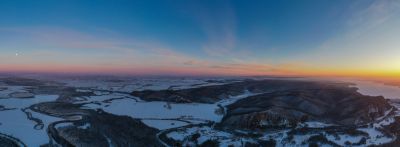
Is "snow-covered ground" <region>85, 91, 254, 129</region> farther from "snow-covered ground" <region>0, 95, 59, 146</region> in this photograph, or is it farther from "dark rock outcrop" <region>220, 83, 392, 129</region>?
"snow-covered ground" <region>0, 95, 59, 146</region>

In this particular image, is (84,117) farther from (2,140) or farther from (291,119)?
(291,119)

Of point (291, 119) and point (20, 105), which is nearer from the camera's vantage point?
point (291, 119)

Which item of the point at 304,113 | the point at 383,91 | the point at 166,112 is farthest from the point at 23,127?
the point at 383,91

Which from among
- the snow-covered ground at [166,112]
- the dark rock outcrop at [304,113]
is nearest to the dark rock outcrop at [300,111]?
the dark rock outcrop at [304,113]

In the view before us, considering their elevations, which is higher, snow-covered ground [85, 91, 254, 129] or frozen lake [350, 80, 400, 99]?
frozen lake [350, 80, 400, 99]

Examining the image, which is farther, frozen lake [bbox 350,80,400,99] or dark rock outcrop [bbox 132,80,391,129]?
frozen lake [bbox 350,80,400,99]

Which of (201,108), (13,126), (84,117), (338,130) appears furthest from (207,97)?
(13,126)

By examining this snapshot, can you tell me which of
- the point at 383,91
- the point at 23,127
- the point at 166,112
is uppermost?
the point at 383,91

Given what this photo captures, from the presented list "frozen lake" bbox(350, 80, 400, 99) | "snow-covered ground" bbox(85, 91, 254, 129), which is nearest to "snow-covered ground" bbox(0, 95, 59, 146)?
"snow-covered ground" bbox(85, 91, 254, 129)

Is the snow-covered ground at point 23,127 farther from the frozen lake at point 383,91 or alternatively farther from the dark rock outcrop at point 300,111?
the frozen lake at point 383,91

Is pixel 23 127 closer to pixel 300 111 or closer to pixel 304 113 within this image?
pixel 300 111

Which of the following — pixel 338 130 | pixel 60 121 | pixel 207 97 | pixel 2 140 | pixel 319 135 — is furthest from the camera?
pixel 207 97
